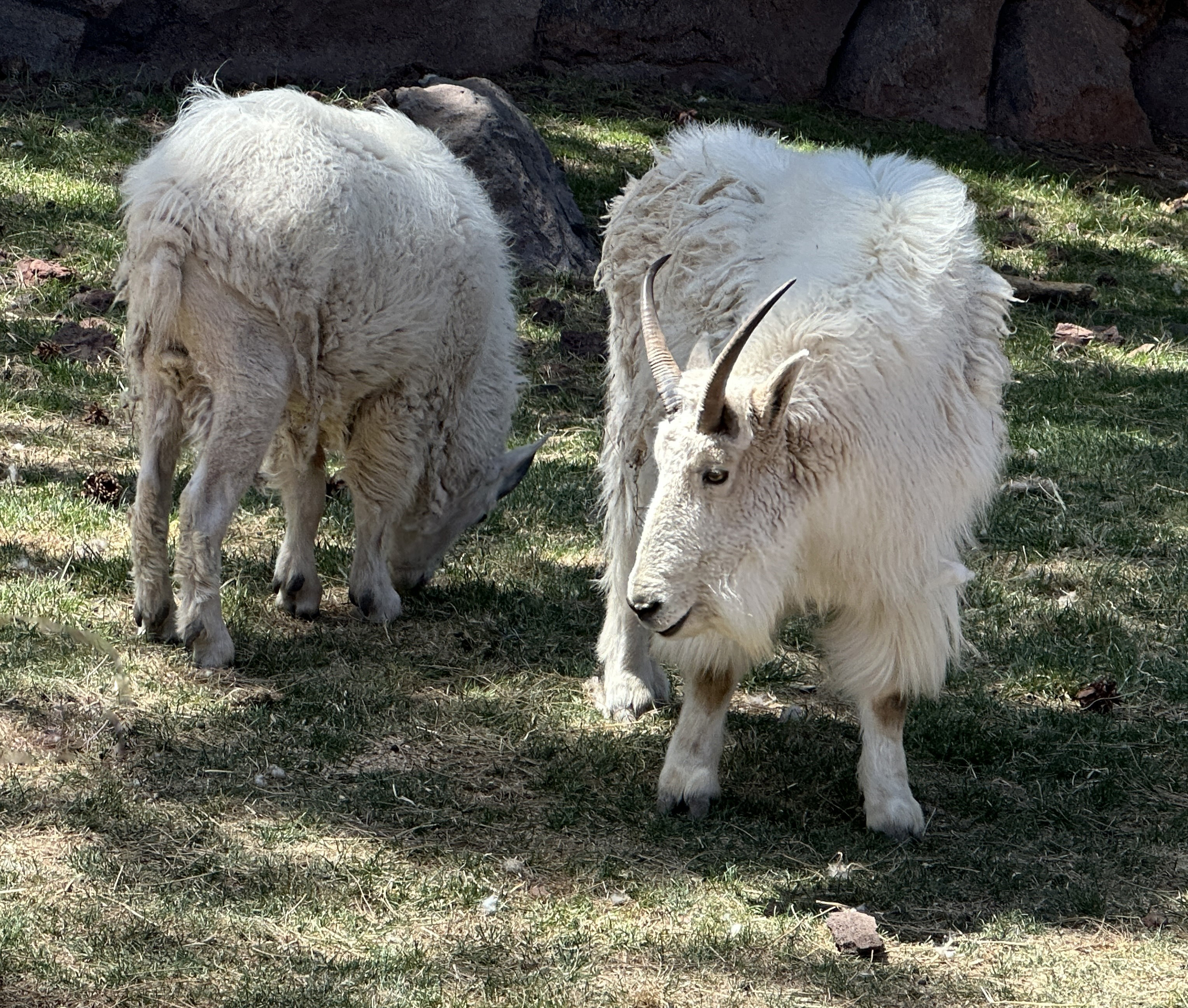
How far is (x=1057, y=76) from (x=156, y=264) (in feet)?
35.0

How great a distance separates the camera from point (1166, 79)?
14.1 meters

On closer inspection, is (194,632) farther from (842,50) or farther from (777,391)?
(842,50)

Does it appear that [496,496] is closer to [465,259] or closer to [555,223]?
[465,259]

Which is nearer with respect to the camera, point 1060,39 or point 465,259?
point 465,259

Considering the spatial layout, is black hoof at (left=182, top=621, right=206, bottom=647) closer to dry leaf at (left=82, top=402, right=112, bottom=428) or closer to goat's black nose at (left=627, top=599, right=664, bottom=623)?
goat's black nose at (left=627, top=599, right=664, bottom=623)

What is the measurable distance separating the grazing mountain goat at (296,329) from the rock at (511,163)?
3.41 m

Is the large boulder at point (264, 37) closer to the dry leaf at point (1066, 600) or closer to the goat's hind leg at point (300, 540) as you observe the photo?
the goat's hind leg at point (300, 540)

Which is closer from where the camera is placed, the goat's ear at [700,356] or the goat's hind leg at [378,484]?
the goat's ear at [700,356]

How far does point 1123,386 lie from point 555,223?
378 cm

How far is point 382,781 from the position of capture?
438 cm

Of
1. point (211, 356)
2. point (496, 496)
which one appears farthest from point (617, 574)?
point (211, 356)

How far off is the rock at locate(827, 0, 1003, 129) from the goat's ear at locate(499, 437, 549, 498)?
8238mm

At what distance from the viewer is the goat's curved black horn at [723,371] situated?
3.54 metres

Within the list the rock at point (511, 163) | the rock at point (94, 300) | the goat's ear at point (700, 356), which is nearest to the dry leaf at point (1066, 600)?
the goat's ear at point (700, 356)
